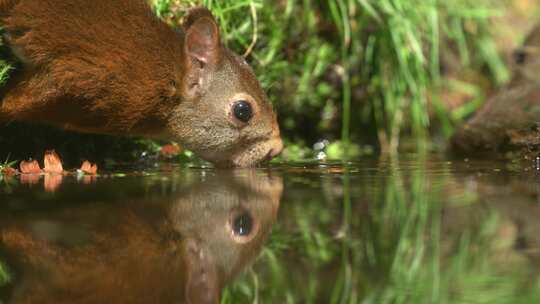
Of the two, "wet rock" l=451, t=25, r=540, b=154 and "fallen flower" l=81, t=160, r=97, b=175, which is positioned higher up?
"wet rock" l=451, t=25, r=540, b=154

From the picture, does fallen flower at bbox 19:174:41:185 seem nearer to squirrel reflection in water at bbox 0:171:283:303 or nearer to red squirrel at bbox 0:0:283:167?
red squirrel at bbox 0:0:283:167

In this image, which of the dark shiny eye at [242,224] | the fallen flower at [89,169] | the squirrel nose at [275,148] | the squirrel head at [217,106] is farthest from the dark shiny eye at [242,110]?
the dark shiny eye at [242,224]

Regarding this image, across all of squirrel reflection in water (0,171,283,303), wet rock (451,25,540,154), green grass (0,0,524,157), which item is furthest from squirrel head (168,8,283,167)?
wet rock (451,25,540,154)

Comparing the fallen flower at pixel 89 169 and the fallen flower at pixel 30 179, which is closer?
the fallen flower at pixel 30 179

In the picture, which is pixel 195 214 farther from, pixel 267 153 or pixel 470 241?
pixel 267 153

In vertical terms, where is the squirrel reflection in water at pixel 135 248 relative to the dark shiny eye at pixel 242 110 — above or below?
below

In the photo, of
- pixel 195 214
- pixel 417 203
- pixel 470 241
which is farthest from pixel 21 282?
pixel 417 203

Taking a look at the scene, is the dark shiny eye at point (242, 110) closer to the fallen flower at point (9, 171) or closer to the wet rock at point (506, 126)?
the fallen flower at point (9, 171)

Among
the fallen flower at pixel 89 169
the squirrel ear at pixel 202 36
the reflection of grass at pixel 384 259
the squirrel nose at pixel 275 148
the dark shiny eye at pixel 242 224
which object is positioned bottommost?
the reflection of grass at pixel 384 259
